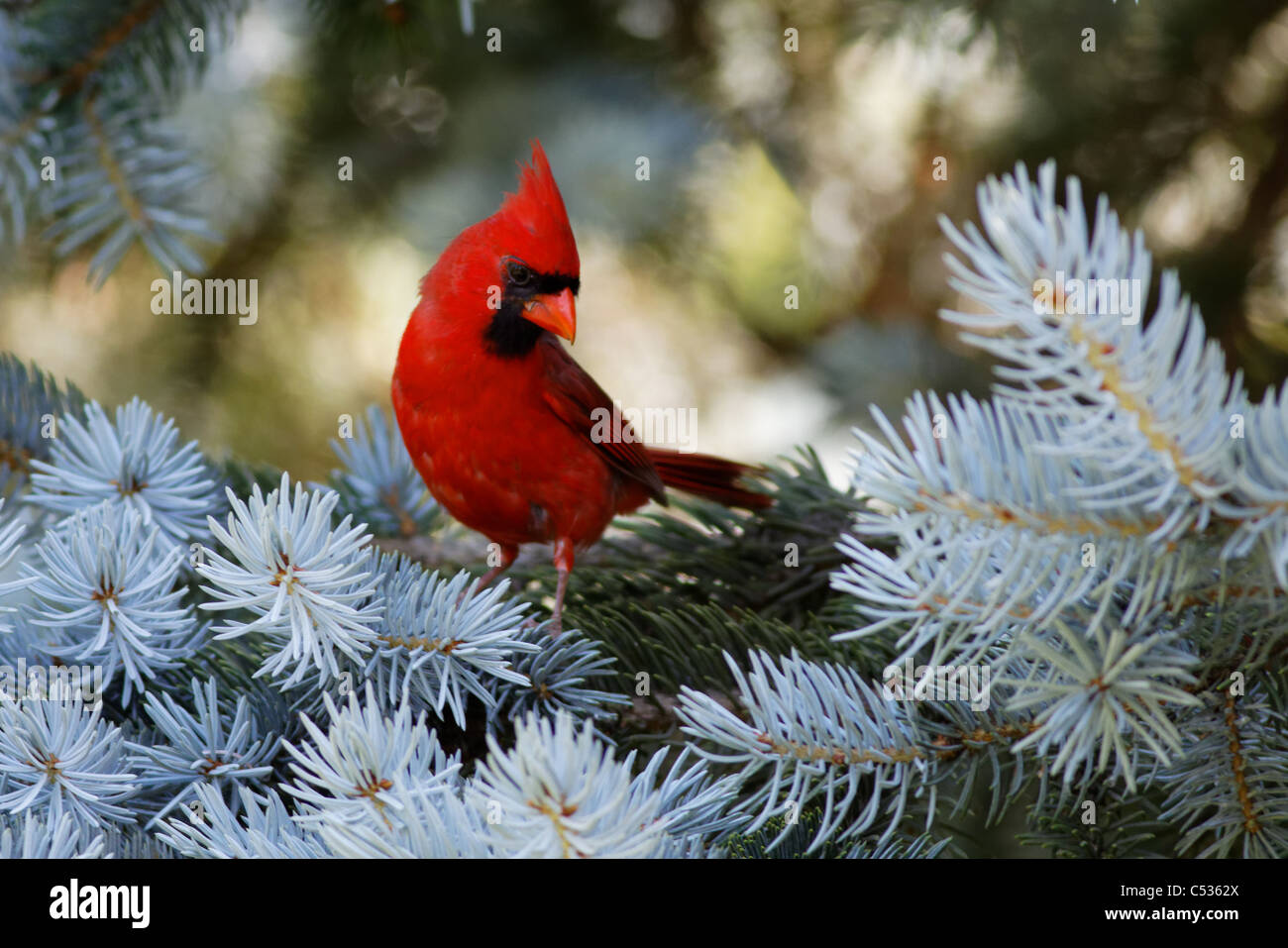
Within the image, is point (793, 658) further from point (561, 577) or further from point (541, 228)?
point (541, 228)

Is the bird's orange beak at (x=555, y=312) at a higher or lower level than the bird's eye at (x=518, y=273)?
lower

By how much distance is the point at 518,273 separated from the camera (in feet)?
6.09

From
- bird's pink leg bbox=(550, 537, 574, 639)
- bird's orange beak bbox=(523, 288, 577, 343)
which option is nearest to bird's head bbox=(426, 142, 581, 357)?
bird's orange beak bbox=(523, 288, 577, 343)

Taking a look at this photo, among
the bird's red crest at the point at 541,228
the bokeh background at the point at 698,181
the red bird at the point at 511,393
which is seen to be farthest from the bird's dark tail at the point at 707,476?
the bokeh background at the point at 698,181

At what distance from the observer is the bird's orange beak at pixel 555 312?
1830 mm

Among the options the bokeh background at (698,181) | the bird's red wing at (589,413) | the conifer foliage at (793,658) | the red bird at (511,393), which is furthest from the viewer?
the bokeh background at (698,181)

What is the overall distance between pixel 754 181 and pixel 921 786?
8.57ft

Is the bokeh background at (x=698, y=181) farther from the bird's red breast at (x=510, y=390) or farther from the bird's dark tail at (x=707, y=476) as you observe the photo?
the bird's dark tail at (x=707, y=476)

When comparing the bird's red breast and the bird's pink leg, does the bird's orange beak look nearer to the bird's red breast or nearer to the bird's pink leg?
the bird's red breast

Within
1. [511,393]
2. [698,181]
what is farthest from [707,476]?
[698,181]

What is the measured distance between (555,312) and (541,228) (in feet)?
0.45
